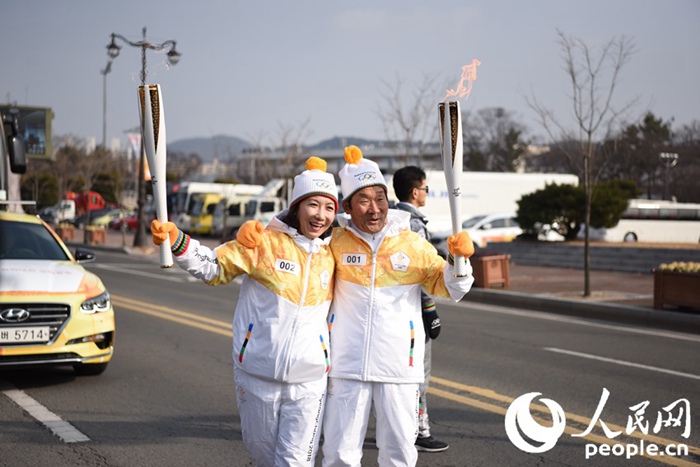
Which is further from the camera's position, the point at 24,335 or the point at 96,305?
the point at 96,305

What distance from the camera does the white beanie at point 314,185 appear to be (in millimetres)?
3805

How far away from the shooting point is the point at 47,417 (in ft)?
20.8

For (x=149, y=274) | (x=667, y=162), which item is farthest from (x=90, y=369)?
(x=667, y=162)

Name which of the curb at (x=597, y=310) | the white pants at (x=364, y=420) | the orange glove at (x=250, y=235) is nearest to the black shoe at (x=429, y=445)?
the white pants at (x=364, y=420)

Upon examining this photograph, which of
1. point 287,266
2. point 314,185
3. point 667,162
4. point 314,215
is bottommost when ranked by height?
point 287,266

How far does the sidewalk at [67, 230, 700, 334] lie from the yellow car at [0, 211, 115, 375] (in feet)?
27.5

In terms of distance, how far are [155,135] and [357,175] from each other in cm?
97

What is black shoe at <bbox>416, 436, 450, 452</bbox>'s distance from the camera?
18.3 feet

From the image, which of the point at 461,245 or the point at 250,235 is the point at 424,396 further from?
the point at 250,235

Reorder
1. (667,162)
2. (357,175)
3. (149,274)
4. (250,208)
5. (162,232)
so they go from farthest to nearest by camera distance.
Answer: (667,162) < (250,208) < (149,274) < (357,175) < (162,232)

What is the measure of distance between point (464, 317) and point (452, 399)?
6002 millimetres

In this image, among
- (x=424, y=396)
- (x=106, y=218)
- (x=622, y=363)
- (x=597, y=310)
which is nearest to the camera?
(x=424, y=396)

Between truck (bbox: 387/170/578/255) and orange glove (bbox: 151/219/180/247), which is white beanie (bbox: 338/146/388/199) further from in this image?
truck (bbox: 387/170/578/255)

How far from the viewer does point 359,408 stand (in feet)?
12.4
